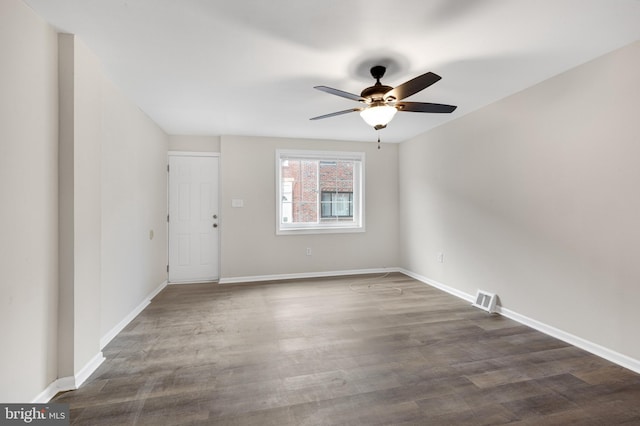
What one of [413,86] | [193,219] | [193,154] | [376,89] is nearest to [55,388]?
[193,219]

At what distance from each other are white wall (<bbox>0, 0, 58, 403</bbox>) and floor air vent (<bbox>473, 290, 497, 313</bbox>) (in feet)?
12.9

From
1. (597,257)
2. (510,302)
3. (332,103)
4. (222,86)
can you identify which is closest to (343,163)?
(332,103)

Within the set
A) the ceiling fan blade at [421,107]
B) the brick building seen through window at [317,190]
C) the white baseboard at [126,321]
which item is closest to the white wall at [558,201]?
the ceiling fan blade at [421,107]

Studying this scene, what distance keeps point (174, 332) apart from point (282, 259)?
2.20 m

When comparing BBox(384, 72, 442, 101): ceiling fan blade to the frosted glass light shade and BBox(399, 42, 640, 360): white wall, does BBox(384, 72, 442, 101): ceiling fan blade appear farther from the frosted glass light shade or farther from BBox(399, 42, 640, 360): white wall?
BBox(399, 42, 640, 360): white wall

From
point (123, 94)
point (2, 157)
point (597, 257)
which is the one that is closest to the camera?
point (2, 157)

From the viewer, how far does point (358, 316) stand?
3199 millimetres

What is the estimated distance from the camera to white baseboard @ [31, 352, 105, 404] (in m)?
1.78

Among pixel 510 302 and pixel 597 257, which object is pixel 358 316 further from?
pixel 597 257

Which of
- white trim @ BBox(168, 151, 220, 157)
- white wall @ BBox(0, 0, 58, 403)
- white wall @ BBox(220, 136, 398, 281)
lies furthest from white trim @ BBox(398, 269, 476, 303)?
white wall @ BBox(0, 0, 58, 403)

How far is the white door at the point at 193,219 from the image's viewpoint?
4.57m

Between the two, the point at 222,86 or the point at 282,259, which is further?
the point at 282,259

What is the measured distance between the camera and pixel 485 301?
3.38m

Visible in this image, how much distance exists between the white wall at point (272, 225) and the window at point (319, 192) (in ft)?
0.40
